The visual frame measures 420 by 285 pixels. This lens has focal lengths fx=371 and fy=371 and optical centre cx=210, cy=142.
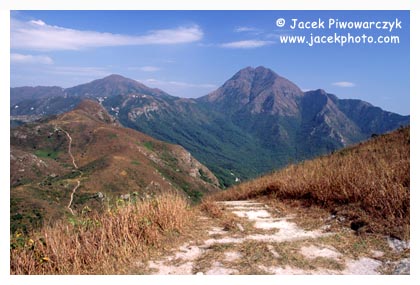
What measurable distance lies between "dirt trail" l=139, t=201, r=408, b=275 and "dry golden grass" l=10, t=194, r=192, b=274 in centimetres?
44

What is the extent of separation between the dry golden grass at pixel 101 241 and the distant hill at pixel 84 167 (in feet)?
194

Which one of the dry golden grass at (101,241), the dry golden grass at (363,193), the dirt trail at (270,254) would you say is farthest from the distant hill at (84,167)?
the dirt trail at (270,254)

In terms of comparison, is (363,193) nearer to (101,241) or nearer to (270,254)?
(270,254)

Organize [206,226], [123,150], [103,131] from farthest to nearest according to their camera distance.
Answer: [103,131] → [123,150] → [206,226]

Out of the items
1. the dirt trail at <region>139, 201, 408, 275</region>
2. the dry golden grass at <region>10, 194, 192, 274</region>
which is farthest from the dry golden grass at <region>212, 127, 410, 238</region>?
the dry golden grass at <region>10, 194, 192, 274</region>

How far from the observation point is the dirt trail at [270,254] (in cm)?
496

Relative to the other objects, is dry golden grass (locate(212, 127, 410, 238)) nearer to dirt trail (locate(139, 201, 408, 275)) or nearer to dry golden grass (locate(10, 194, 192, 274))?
dirt trail (locate(139, 201, 408, 275))

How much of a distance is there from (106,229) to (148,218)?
30.2 inches

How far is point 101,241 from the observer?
536cm

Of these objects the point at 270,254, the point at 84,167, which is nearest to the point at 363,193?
the point at 270,254

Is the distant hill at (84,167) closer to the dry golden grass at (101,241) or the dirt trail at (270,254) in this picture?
the dry golden grass at (101,241)

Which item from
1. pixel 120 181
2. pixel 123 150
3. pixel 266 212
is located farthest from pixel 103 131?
pixel 266 212

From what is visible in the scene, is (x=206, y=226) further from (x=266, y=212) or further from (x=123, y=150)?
(x=123, y=150)

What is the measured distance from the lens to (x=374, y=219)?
6578 mm
